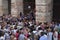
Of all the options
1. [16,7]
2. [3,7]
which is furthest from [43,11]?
[3,7]

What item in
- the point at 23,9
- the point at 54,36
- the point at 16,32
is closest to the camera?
the point at 54,36

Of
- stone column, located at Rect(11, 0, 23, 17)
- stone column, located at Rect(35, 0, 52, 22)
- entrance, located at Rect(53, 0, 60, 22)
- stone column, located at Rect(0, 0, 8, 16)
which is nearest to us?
stone column, located at Rect(35, 0, 52, 22)

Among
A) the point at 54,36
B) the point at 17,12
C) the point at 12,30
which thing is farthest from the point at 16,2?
the point at 54,36

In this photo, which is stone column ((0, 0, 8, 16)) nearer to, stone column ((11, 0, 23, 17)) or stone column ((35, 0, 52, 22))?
stone column ((11, 0, 23, 17))

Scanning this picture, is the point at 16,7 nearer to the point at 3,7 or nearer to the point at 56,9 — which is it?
the point at 56,9

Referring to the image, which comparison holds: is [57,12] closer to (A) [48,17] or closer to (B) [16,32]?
(A) [48,17]

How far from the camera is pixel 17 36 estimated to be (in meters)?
14.9

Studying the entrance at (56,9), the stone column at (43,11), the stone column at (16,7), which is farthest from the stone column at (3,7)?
the stone column at (43,11)

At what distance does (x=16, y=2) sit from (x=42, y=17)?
4.73 meters

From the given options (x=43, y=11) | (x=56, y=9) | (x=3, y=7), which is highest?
(x=43, y=11)

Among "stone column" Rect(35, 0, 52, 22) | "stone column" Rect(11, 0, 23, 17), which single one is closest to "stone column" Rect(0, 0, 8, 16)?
"stone column" Rect(11, 0, 23, 17)

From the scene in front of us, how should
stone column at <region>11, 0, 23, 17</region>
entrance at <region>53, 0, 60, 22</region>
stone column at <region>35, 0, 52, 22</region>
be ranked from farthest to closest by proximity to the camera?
1. stone column at <region>11, 0, 23, 17</region>
2. entrance at <region>53, 0, 60, 22</region>
3. stone column at <region>35, 0, 52, 22</region>

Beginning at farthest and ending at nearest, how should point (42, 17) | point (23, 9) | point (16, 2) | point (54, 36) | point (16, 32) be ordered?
point (23, 9), point (16, 2), point (42, 17), point (16, 32), point (54, 36)

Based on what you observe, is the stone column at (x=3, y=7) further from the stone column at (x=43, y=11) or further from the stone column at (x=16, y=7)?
the stone column at (x=43, y=11)
